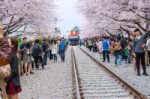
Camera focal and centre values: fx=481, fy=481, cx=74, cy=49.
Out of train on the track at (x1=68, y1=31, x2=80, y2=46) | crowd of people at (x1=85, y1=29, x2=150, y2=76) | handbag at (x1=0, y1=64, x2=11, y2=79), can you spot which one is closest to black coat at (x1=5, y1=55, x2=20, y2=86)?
handbag at (x1=0, y1=64, x2=11, y2=79)

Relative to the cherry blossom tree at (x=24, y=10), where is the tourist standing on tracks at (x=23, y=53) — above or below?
below

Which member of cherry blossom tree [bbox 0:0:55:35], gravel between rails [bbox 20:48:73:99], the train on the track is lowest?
the train on the track

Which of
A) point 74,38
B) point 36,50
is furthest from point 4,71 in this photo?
point 74,38

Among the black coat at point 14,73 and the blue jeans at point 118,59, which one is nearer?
the black coat at point 14,73

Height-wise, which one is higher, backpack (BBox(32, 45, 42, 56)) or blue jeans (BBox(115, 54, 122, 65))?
backpack (BBox(32, 45, 42, 56))

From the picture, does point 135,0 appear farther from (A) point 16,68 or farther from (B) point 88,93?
(A) point 16,68

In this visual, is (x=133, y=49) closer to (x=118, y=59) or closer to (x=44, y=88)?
(x=44, y=88)

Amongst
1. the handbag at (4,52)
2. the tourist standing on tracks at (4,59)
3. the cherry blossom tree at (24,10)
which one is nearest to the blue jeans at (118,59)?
the cherry blossom tree at (24,10)

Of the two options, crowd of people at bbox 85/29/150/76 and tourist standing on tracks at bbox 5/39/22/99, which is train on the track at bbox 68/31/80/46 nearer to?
crowd of people at bbox 85/29/150/76

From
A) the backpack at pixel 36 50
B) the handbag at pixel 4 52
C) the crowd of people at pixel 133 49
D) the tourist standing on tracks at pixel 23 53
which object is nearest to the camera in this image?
the handbag at pixel 4 52

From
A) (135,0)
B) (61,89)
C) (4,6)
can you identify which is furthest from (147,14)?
(61,89)

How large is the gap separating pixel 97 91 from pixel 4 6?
16.6 m

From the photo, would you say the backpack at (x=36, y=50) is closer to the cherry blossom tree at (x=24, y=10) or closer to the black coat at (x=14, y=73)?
the cherry blossom tree at (x=24, y=10)

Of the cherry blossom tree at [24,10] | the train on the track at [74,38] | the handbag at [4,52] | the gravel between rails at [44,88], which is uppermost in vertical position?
the cherry blossom tree at [24,10]
